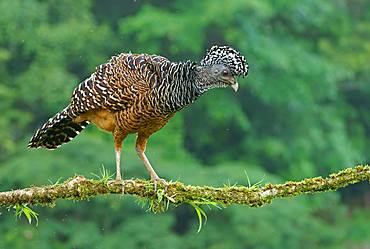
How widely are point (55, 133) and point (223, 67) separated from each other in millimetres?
1321

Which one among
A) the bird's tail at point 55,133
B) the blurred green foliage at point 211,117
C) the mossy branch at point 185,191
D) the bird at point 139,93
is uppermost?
the blurred green foliage at point 211,117

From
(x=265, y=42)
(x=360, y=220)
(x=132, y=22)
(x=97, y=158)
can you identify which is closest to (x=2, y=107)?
(x=97, y=158)

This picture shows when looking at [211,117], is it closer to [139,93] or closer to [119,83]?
[119,83]

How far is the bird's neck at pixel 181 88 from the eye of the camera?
5805 millimetres

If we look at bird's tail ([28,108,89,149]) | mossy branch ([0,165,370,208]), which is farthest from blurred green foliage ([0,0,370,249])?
mossy branch ([0,165,370,208])

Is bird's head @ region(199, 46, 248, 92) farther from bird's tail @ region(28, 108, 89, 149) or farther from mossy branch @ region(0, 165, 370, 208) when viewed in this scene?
bird's tail @ region(28, 108, 89, 149)

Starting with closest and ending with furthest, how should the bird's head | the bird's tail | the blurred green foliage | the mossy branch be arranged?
the mossy branch
the bird's head
the bird's tail
the blurred green foliage

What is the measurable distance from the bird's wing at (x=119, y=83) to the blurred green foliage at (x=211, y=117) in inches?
486

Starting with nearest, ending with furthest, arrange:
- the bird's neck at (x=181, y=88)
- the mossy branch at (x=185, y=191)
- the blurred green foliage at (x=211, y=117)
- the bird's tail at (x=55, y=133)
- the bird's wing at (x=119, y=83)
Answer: the mossy branch at (x=185, y=191)
the bird's neck at (x=181, y=88)
the bird's wing at (x=119, y=83)
the bird's tail at (x=55, y=133)
the blurred green foliage at (x=211, y=117)

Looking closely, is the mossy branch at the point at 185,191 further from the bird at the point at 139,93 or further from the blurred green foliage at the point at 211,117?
the blurred green foliage at the point at 211,117

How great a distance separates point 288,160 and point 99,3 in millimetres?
5988

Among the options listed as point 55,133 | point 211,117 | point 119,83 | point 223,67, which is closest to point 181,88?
point 223,67

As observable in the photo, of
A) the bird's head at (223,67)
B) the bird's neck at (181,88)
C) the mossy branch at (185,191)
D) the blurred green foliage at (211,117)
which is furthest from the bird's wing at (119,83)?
the blurred green foliage at (211,117)

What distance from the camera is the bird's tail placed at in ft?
21.0
